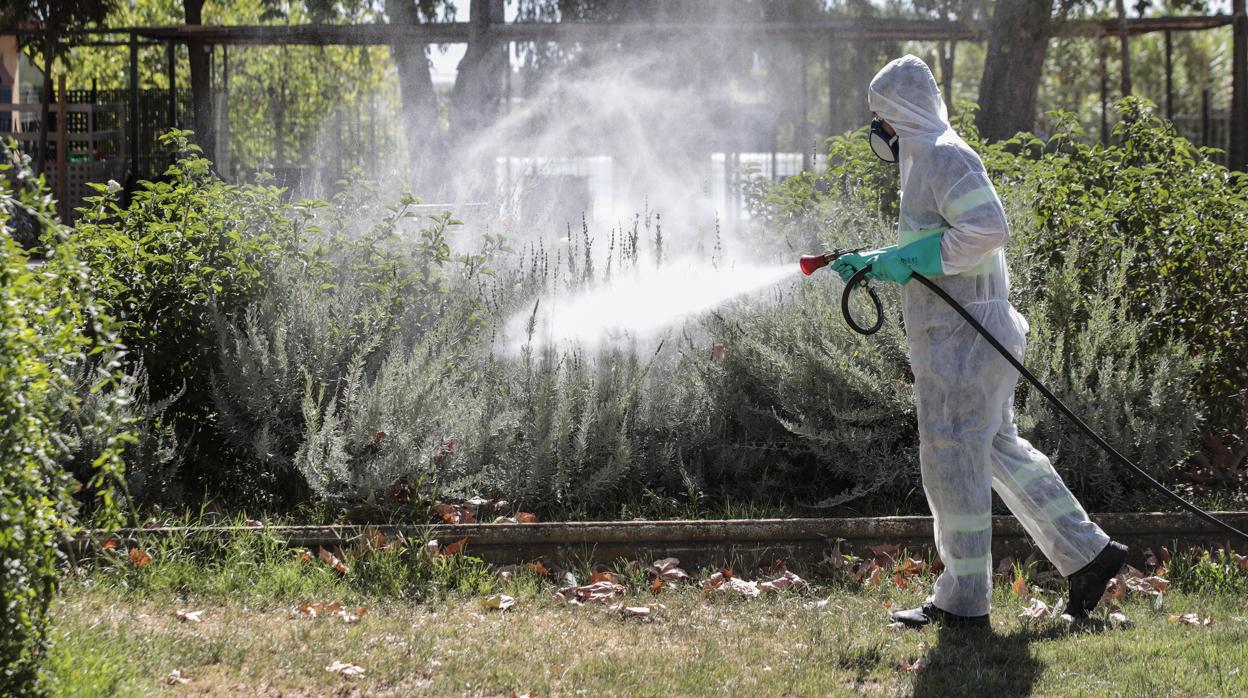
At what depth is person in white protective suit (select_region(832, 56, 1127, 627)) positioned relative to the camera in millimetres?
3807

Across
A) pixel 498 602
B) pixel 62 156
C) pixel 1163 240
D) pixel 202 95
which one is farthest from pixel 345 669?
pixel 62 156

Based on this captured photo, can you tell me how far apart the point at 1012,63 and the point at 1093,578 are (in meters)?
8.67

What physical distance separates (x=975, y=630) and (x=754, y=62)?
431 inches

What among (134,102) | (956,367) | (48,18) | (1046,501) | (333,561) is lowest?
(333,561)

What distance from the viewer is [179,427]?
543 cm

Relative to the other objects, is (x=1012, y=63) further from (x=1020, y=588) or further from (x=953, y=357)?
(x=953, y=357)

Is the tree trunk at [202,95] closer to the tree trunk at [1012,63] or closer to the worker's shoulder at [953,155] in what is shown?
the tree trunk at [1012,63]

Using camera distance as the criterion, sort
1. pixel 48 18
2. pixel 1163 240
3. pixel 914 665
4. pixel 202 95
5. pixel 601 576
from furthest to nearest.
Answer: pixel 48 18
pixel 202 95
pixel 1163 240
pixel 601 576
pixel 914 665

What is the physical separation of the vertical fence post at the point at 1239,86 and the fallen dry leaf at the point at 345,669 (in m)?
12.5

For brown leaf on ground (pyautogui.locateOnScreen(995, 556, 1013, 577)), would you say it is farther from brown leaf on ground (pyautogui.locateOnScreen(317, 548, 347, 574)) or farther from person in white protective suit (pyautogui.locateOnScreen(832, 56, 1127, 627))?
brown leaf on ground (pyautogui.locateOnScreen(317, 548, 347, 574))

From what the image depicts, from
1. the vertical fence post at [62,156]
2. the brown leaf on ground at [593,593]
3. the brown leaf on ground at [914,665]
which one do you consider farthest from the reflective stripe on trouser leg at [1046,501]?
the vertical fence post at [62,156]

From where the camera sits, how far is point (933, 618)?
402 centimetres

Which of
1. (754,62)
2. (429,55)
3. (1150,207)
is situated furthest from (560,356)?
(429,55)

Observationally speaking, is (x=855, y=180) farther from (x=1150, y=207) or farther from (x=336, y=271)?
(x=336, y=271)
